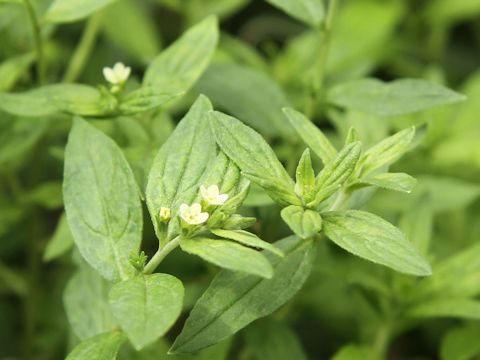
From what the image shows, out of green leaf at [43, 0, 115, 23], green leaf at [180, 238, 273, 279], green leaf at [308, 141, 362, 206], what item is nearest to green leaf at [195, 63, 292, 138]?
green leaf at [43, 0, 115, 23]

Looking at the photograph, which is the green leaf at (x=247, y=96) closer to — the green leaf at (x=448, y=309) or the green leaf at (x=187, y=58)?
the green leaf at (x=187, y=58)

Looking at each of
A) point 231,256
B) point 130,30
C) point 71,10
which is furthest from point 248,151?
point 130,30

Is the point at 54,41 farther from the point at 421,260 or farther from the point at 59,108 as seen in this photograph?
the point at 421,260

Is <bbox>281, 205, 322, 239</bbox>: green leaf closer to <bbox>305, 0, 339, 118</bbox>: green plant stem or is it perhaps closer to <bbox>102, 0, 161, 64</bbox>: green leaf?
<bbox>305, 0, 339, 118</bbox>: green plant stem

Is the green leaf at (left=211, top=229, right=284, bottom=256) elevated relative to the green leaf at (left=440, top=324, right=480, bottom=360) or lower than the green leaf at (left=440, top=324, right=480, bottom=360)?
elevated

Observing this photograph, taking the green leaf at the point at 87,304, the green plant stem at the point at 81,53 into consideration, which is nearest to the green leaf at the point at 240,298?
the green leaf at the point at 87,304

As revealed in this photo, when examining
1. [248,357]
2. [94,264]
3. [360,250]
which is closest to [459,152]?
[248,357]
